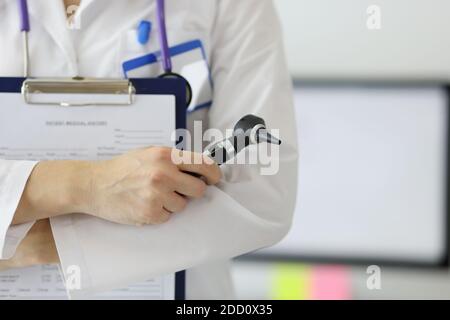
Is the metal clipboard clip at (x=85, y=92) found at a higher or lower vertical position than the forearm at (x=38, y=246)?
higher

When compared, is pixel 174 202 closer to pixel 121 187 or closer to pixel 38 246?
pixel 121 187

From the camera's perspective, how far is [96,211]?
70 centimetres

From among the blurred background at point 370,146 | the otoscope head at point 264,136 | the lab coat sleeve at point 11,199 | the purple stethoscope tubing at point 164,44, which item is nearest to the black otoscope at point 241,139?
the otoscope head at point 264,136

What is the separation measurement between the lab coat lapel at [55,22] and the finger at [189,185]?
246mm

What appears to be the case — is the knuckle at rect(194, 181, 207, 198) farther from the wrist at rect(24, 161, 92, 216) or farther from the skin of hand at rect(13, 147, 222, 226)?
the wrist at rect(24, 161, 92, 216)

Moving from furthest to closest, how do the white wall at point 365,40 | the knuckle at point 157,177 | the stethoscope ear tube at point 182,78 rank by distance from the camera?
the white wall at point 365,40 < the stethoscope ear tube at point 182,78 < the knuckle at point 157,177

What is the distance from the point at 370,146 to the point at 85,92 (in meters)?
0.95

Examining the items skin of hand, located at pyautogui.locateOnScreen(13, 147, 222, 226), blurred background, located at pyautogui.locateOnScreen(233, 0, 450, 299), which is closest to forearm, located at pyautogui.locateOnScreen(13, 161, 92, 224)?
skin of hand, located at pyautogui.locateOnScreen(13, 147, 222, 226)

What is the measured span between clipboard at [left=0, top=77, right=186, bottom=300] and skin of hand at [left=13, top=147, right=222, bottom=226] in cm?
10

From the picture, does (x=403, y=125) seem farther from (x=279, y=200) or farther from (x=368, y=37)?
(x=279, y=200)

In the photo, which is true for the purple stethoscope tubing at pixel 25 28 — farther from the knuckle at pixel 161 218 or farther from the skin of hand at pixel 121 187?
the knuckle at pixel 161 218

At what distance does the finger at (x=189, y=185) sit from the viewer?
2.18ft

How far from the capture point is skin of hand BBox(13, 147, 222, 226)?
2.17ft

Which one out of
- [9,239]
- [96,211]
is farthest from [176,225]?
[9,239]
